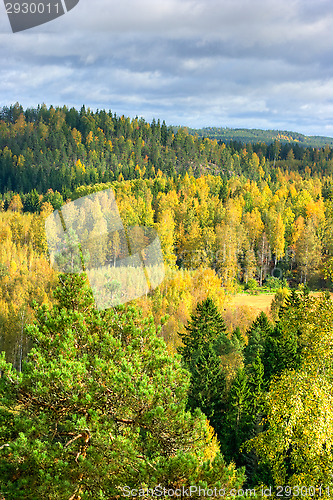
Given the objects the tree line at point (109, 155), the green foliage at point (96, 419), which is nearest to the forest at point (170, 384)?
the green foliage at point (96, 419)

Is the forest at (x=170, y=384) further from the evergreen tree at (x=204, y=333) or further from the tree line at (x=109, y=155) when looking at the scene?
the tree line at (x=109, y=155)

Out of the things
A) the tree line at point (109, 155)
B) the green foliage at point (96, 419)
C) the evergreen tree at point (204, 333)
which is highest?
the tree line at point (109, 155)

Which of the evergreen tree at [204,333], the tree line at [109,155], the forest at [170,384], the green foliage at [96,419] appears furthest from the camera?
the tree line at [109,155]

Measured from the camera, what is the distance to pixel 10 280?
6162 centimetres

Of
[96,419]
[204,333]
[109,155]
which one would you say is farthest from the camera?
[109,155]

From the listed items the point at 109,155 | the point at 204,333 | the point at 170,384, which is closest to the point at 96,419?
the point at 170,384

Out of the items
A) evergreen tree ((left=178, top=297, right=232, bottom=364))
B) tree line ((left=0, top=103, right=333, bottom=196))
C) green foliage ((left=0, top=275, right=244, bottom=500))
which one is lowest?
evergreen tree ((left=178, top=297, right=232, bottom=364))

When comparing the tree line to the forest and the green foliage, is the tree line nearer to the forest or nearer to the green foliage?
the forest

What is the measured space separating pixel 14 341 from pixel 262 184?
99.1 m

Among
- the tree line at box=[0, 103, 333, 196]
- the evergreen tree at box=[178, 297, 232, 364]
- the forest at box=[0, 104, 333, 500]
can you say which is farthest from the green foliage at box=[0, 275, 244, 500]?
the tree line at box=[0, 103, 333, 196]

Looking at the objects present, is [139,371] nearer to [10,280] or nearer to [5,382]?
[5,382]

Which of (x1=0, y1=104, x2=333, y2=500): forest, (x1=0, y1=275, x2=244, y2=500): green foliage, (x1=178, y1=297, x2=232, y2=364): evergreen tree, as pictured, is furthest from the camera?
(x1=178, y1=297, x2=232, y2=364): evergreen tree

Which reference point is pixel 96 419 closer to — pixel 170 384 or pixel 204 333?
pixel 170 384

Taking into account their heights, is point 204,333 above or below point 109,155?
below
